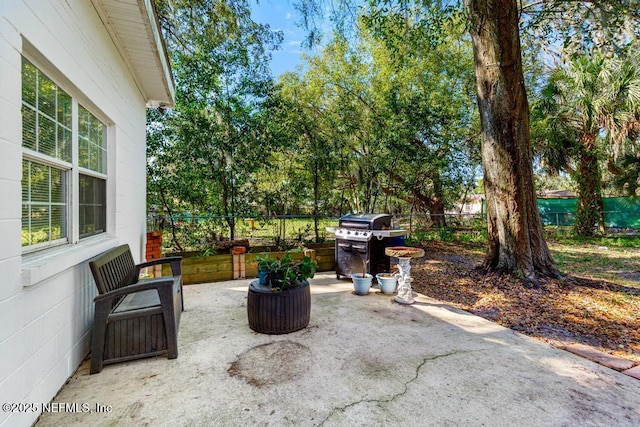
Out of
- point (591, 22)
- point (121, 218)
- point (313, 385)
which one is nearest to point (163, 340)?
point (313, 385)

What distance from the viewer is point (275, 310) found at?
9.29 feet

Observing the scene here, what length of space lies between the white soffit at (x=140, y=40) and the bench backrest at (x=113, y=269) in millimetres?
2094

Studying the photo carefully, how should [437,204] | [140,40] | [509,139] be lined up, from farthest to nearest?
[437,204] → [509,139] → [140,40]

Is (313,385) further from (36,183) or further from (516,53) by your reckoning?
(516,53)

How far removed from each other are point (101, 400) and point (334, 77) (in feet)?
26.2

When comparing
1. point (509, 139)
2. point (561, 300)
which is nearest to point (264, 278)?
point (561, 300)

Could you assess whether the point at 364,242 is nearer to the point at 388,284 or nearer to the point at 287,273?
the point at 388,284

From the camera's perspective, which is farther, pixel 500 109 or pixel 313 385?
pixel 500 109

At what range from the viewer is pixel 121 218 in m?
3.43

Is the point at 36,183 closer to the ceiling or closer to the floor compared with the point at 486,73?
closer to the floor

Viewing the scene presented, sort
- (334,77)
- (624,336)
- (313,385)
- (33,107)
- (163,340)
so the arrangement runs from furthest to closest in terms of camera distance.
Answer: (334,77), (624,336), (163,340), (313,385), (33,107)

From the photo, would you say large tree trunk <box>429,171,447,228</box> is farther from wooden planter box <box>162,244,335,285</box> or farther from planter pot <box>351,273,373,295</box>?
planter pot <box>351,273,373,295</box>

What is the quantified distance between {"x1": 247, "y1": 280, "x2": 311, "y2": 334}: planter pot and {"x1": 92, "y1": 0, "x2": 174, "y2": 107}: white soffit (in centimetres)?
269

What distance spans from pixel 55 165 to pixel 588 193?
12901mm
